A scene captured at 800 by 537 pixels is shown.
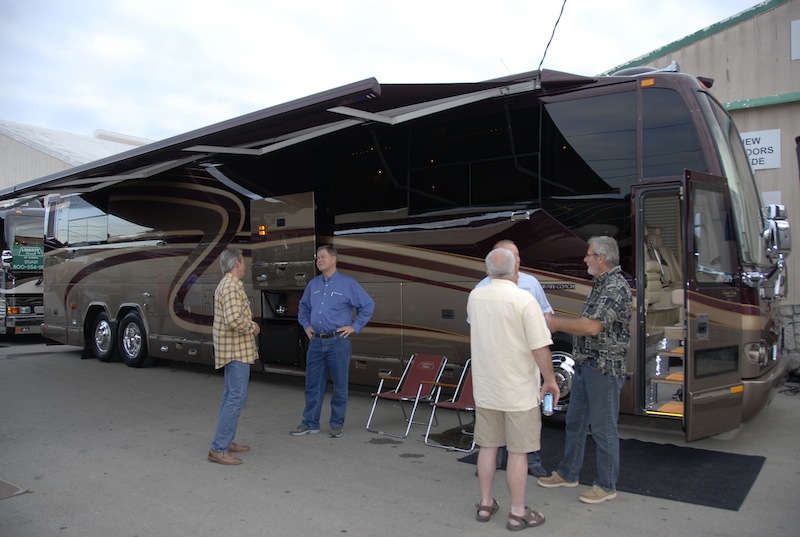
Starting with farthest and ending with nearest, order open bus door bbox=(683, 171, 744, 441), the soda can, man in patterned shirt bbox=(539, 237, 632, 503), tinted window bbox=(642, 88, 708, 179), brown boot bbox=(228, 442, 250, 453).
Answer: brown boot bbox=(228, 442, 250, 453)
tinted window bbox=(642, 88, 708, 179)
open bus door bbox=(683, 171, 744, 441)
man in patterned shirt bbox=(539, 237, 632, 503)
the soda can

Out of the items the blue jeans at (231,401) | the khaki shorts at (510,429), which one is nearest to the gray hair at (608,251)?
the khaki shorts at (510,429)

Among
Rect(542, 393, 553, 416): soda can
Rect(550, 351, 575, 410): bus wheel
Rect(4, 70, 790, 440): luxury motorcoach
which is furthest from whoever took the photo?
Rect(550, 351, 575, 410): bus wheel

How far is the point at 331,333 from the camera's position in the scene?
20.6 ft

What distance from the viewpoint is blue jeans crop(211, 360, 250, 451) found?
5.42 meters

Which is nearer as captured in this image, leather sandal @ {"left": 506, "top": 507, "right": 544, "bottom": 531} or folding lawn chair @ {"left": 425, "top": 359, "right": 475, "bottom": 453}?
leather sandal @ {"left": 506, "top": 507, "right": 544, "bottom": 531}

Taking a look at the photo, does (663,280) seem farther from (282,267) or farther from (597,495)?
(282,267)

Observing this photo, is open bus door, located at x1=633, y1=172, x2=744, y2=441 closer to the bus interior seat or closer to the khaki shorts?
the bus interior seat

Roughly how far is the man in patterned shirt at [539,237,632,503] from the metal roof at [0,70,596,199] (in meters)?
2.13

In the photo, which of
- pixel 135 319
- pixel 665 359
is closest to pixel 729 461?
pixel 665 359

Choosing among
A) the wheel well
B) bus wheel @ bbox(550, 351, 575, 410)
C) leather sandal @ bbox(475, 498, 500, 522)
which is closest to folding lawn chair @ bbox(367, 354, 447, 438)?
bus wheel @ bbox(550, 351, 575, 410)

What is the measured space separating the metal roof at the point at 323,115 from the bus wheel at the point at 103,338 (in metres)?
3.91

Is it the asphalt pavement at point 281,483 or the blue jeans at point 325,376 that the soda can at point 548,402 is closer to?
the asphalt pavement at point 281,483

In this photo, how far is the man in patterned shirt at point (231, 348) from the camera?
5.40 m

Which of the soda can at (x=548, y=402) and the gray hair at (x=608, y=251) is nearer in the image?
the soda can at (x=548, y=402)
